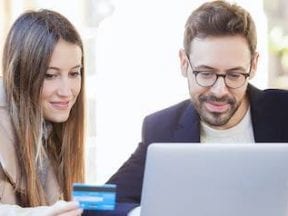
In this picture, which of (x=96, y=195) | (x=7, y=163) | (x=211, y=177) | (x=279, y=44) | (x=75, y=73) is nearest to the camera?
(x=211, y=177)

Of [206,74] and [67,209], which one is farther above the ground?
[206,74]

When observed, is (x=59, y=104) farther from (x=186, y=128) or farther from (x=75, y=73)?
(x=186, y=128)

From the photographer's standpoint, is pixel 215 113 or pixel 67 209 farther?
pixel 215 113

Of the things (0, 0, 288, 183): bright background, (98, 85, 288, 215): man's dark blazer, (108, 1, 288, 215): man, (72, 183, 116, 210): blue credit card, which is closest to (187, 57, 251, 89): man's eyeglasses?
(108, 1, 288, 215): man

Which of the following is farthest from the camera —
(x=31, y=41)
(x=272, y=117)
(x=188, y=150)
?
(x=272, y=117)

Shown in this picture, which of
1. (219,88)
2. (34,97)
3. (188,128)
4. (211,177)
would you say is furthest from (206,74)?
(211,177)

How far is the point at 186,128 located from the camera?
5.24ft

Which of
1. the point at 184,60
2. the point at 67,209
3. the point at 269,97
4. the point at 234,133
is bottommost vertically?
the point at 67,209

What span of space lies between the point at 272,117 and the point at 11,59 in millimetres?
805

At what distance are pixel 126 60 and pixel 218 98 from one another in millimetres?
1182

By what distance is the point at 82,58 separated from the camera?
1.59 meters

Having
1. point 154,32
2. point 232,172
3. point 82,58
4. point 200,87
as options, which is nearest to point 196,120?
point 200,87

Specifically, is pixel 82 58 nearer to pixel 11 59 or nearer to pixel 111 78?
pixel 11 59

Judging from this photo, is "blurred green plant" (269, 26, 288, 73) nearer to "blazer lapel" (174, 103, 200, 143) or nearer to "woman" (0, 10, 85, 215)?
"blazer lapel" (174, 103, 200, 143)
